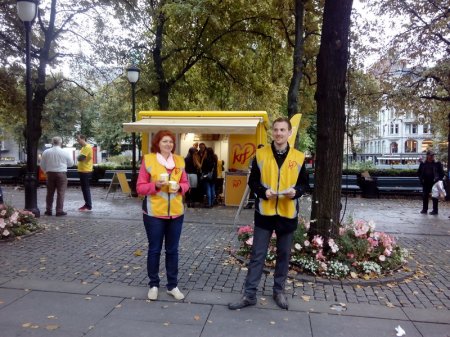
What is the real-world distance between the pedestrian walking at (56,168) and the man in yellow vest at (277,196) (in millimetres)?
6839

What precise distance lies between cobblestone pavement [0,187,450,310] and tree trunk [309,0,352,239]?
3.48 feet

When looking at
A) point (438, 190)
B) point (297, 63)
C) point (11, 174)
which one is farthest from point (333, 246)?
point (11, 174)

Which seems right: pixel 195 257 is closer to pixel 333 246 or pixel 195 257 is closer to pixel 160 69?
pixel 333 246

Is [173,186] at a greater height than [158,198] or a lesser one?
greater

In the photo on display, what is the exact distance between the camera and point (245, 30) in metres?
16.6

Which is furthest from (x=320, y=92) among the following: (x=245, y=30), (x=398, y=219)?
(x=245, y=30)

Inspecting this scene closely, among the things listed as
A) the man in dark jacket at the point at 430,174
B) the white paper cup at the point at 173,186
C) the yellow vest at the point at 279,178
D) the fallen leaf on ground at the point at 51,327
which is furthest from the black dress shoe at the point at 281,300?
the man in dark jacket at the point at 430,174

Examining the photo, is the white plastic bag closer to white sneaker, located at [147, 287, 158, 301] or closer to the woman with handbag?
the woman with handbag

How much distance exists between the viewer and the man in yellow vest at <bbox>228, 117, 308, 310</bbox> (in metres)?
4.02

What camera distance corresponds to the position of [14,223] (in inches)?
289

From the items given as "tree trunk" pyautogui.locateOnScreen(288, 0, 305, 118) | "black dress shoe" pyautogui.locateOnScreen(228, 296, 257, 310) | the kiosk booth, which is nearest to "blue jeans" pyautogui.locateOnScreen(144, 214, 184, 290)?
"black dress shoe" pyautogui.locateOnScreen(228, 296, 257, 310)

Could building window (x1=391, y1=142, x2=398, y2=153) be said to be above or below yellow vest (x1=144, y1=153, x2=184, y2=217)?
above

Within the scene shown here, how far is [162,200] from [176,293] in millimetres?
989

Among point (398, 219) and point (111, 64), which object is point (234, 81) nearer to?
Answer: point (111, 64)
